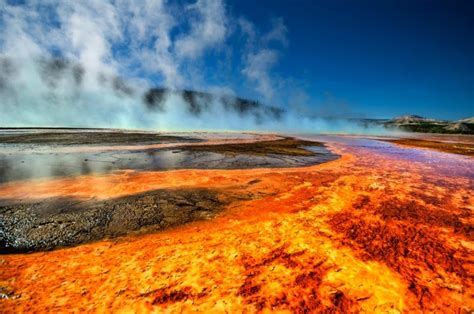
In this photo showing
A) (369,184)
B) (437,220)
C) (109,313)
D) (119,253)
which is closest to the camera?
(109,313)

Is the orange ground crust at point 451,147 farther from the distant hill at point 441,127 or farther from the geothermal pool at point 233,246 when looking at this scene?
the distant hill at point 441,127

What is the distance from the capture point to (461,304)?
2.61 meters

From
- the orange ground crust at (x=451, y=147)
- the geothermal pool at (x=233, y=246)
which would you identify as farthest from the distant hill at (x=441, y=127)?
the geothermal pool at (x=233, y=246)

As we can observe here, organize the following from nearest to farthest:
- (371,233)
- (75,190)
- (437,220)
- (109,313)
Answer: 1. (109,313)
2. (371,233)
3. (437,220)
4. (75,190)

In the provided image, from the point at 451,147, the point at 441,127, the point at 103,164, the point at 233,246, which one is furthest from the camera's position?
the point at 441,127

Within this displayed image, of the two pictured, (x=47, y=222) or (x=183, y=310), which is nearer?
(x=183, y=310)

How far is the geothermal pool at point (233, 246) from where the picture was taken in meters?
2.70

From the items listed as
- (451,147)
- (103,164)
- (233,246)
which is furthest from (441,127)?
(233,246)

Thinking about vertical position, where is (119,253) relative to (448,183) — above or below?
below

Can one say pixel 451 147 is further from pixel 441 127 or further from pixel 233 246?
pixel 441 127

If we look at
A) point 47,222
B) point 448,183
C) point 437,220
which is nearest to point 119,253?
point 47,222

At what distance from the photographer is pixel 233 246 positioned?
3820 mm

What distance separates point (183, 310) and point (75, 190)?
565 cm

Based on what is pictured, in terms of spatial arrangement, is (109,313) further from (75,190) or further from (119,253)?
(75,190)
